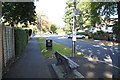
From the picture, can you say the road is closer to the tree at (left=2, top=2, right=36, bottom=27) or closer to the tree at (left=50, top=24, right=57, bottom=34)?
the tree at (left=2, top=2, right=36, bottom=27)

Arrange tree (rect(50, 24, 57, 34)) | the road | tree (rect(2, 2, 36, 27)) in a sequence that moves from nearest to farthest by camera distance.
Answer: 1. the road
2. tree (rect(2, 2, 36, 27))
3. tree (rect(50, 24, 57, 34))

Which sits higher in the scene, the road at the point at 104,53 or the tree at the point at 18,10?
the tree at the point at 18,10

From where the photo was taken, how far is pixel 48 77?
10953mm

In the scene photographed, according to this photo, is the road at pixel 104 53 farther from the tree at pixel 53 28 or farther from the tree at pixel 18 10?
the tree at pixel 53 28

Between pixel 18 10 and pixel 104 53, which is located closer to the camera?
pixel 18 10

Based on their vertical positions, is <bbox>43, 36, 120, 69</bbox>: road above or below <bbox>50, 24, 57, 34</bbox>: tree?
below

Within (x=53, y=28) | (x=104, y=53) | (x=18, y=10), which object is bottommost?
(x=104, y=53)

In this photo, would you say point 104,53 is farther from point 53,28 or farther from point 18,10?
point 53,28

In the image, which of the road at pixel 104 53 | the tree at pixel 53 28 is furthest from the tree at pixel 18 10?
the tree at pixel 53 28

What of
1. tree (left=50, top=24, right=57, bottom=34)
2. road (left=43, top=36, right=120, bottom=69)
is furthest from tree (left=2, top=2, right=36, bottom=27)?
tree (left=50, top=24, right=57, bottom=34)

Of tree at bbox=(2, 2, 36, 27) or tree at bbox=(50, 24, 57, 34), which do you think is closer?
tree at bbox=(2, 2, 36, 27)

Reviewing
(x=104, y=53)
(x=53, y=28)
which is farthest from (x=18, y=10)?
(x=53, y=28)

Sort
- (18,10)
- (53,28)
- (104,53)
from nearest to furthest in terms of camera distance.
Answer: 1. (18,10)
2. (104,53)
3. (53,28)

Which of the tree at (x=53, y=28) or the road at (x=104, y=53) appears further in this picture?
the tree at (x=53, y=28)
